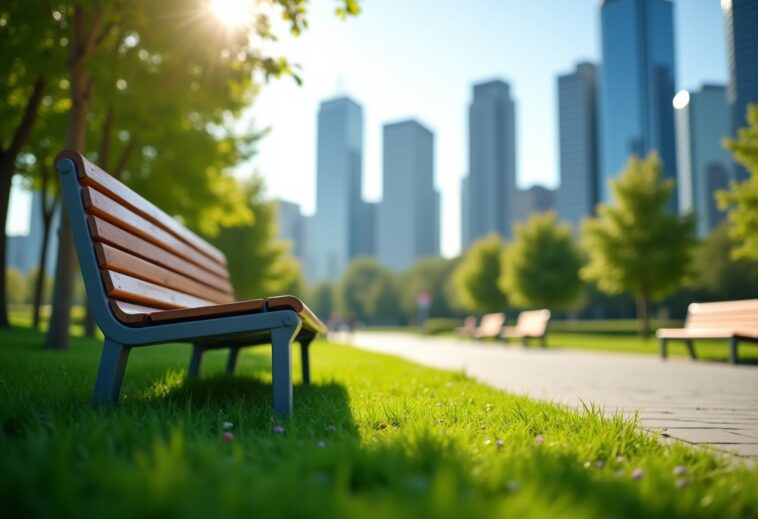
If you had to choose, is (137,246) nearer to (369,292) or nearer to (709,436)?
(709,436)

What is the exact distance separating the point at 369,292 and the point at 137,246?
265 feet

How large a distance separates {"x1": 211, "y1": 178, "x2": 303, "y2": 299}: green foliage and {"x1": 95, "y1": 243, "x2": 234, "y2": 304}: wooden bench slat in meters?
21.2

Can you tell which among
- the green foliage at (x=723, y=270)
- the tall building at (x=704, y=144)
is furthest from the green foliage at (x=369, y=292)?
the tall building at (x=704, y=144)

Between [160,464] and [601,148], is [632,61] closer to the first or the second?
[601,148]

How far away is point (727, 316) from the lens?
9547 millimetres

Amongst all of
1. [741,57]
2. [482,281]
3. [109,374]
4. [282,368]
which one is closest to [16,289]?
[482,281]

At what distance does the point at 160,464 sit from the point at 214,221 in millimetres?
12851

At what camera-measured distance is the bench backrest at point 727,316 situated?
29.0ft

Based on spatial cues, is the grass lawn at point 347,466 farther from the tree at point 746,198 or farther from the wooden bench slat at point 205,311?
the tree at point 746,198

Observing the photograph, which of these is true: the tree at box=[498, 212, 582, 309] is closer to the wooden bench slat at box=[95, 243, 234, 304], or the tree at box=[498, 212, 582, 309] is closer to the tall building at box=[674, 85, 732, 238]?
the wooden bench slat at box=[95, 243, 234, 304]

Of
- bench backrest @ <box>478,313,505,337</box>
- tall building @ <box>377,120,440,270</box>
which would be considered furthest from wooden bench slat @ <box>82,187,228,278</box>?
tall building @ <box>377,120,440,270</box>

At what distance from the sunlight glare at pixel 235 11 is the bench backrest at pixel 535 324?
12.7 metres

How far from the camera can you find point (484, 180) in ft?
598

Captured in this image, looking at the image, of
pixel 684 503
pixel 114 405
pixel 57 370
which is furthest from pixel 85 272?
pixel 684 503
